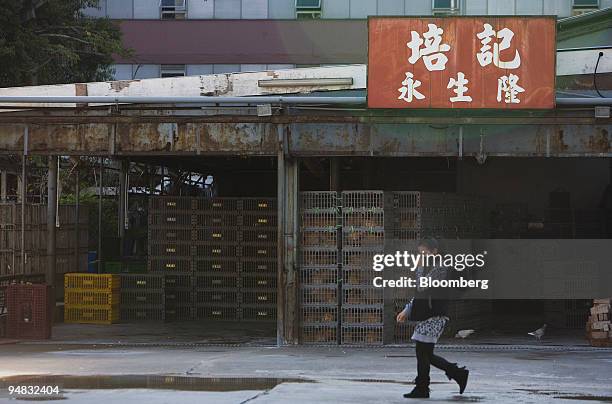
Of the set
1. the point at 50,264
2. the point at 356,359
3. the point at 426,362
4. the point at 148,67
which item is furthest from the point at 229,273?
the point at 148,67

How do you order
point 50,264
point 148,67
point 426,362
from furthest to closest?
point 148,67 < point 50,264 < point 426,362

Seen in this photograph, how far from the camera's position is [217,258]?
24469 millimetres

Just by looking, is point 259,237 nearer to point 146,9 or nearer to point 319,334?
point 319,334

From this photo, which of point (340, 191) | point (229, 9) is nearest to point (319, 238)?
point (340, 191)

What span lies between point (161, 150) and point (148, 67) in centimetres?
2955

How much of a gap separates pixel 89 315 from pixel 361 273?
306 inches

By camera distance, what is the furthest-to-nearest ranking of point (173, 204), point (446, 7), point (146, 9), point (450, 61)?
point (146, 9)
point (446, 7)
point (173, 204)
point (450, 61)

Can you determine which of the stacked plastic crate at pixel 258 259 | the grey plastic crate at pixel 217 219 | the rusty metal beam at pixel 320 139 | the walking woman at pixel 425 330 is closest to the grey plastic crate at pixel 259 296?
the stacked plastic crate at pixel 258 259

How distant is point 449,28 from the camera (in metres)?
17.4

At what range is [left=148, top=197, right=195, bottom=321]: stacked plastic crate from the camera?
24.5m

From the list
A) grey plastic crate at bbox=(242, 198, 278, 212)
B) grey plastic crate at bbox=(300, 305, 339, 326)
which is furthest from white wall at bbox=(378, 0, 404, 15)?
grey plastic crate at bbox=(300, 305, 339, 326)

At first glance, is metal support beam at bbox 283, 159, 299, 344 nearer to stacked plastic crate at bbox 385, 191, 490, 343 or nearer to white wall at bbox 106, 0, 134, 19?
stacked plastic crate at bbox 385, 191, 490, 343

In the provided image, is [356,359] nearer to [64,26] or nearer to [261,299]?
[261,299]

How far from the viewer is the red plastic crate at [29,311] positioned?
62.3ft
